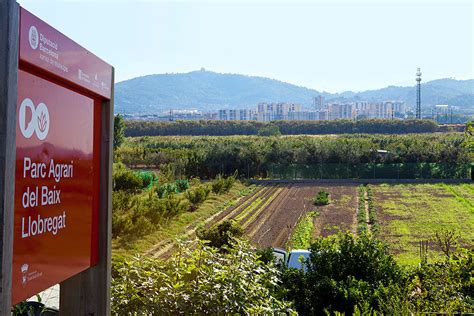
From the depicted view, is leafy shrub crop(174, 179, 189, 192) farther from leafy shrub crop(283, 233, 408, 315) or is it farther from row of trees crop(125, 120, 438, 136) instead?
row of trees crop(125, 120, 438, 136)

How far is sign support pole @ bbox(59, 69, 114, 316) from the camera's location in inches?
168

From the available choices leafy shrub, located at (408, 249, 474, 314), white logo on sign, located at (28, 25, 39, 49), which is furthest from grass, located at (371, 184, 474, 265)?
white logo on sign, located at (28, 25, 39, 49)

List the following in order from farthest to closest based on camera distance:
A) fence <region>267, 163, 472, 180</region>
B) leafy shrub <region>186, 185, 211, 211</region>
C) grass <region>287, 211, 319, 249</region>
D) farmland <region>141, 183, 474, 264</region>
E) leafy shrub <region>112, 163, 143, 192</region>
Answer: fence <region>267, 163, 472, 180</region> → leafy shrub <region>186, 185, 211, 211</region> → leafy shrub <region>112, 163, 143, 192</region> → farmland <region>141, 183, 474, 264</region> → grass <region>287, 211, 319, 249</region>

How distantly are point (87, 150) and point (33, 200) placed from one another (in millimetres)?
920

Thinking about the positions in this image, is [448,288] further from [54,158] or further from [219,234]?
[219,234]

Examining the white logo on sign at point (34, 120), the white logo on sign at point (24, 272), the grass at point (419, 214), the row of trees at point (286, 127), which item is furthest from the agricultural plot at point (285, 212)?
the row of trees at point (286, 127)

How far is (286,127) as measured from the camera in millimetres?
120750

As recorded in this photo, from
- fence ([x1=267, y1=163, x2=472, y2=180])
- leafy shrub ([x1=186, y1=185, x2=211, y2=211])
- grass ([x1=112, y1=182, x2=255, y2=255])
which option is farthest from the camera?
fence ([x1=267, y1=163, x2=472, y2=180])

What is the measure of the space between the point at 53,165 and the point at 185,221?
22058 millimetres

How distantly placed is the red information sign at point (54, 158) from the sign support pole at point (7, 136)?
0.20 meters

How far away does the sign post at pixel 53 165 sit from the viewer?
8.90ft

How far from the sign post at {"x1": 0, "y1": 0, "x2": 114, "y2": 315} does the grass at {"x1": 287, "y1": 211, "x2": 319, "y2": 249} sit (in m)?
15.2

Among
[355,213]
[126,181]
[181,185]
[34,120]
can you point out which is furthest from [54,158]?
[181,185]

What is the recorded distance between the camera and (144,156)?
49.8 meters
